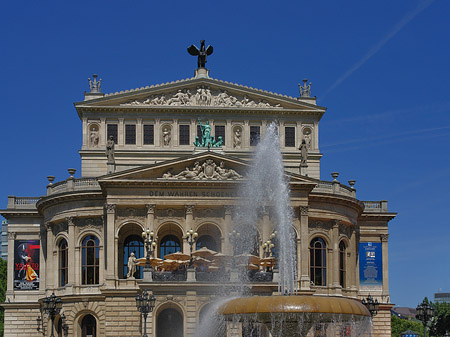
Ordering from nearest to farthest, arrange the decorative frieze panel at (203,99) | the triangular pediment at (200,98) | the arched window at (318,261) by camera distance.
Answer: the arched window at (318,261)
the triangular pediment at (200,98)
the decorative frieze panel at (203,99)

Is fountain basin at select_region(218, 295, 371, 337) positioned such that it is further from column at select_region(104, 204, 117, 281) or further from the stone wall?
the stone wall

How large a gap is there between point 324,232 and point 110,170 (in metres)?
15.2

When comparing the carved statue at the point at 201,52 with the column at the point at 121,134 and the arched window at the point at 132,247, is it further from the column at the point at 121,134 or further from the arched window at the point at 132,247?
the arched window at the point at 132,247

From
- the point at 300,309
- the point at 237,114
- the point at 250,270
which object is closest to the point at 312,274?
the point at 250,270

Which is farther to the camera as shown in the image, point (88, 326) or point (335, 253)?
point (335, 253)

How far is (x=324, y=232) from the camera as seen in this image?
6175 centimetres

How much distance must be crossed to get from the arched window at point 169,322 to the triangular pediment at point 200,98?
16562mm

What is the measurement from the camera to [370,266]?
2640 inches

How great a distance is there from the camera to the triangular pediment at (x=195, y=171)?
186 feet

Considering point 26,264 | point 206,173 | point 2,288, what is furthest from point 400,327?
point 206,173

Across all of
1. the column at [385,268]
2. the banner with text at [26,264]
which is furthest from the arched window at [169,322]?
the column at [385,268]

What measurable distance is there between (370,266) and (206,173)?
16744 millimetres

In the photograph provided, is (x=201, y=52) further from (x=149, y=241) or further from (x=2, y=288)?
(x=2, y=288)

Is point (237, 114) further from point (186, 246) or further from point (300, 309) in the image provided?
point (300, 309)
